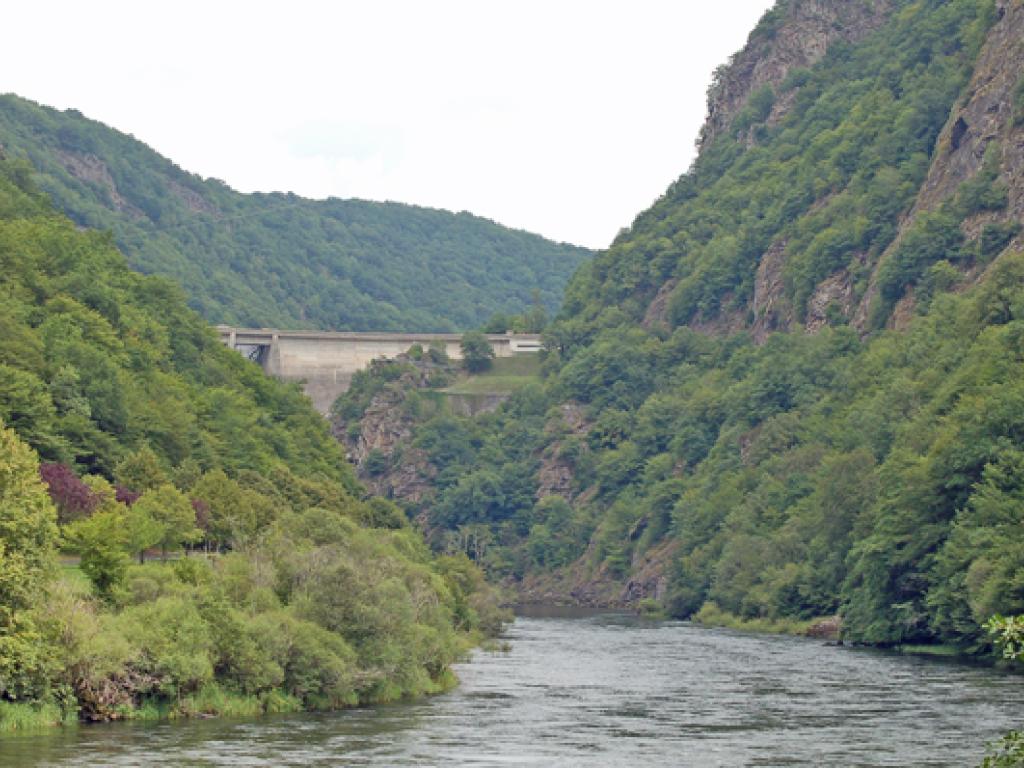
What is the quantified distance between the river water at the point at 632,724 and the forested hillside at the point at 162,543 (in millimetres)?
2213

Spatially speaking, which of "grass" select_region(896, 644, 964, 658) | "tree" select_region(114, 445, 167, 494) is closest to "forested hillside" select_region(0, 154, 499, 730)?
"tree" select_region(114, 445, 167, 494)

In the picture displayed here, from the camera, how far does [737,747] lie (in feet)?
249

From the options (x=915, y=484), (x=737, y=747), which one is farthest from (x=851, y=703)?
(x=915, y=484)

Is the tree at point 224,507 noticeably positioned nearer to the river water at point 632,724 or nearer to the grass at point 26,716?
the river water at point 632,724

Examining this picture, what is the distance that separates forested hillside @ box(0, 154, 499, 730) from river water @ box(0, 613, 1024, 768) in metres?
2.21

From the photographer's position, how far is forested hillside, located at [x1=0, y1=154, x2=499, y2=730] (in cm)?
7332

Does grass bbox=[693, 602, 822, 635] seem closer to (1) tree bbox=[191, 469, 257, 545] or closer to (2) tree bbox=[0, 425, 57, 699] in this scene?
(1) tree bbox=[191, 469, 257, 545]

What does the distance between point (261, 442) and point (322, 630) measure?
270 feet

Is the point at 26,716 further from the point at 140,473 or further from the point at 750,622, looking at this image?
the point at 750,622

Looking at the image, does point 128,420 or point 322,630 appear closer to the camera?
point 322,630

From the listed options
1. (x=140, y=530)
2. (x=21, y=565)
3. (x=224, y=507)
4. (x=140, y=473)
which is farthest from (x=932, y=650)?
(x=21, y=565)

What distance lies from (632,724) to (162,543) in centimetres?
3315

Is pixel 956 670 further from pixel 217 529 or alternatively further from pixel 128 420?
pixel 128 420

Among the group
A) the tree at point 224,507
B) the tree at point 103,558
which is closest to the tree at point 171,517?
the tree at point 224,507
